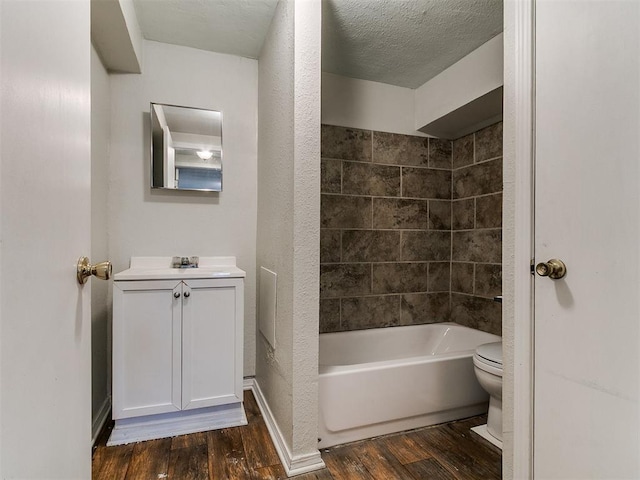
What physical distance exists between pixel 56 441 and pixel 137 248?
Result: 1.70m

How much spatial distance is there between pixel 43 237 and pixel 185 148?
1.81 m

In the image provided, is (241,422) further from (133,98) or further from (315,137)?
(133,98)

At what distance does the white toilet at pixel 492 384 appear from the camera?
1.71 m

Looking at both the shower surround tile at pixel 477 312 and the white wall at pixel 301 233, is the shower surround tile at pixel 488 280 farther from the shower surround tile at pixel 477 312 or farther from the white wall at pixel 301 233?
the white wall at pixel 301 233

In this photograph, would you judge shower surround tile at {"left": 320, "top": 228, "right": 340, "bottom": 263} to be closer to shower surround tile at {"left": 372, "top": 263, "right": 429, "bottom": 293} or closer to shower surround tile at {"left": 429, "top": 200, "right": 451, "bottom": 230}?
shower surround tile at {"left": 372, "top": 263, "right": 429, "bottom": 293}

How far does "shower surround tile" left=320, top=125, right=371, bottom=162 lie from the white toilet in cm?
162

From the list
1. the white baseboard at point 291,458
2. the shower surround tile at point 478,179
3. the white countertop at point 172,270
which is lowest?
the white baseboard at point 291,458

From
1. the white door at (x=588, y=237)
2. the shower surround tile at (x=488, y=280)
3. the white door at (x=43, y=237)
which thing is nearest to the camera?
the white door at (x=43, y=237)

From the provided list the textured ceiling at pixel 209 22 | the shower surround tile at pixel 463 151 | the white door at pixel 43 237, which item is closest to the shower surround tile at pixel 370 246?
the shower surround tile at pixel 463 151

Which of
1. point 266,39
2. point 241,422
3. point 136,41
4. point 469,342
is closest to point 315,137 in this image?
point 266,39

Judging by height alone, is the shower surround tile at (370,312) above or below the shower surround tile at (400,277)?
below

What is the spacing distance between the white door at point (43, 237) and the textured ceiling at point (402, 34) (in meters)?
1.52

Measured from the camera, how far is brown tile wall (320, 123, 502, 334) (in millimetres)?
Result: 2527

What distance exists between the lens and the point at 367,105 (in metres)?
2.63
